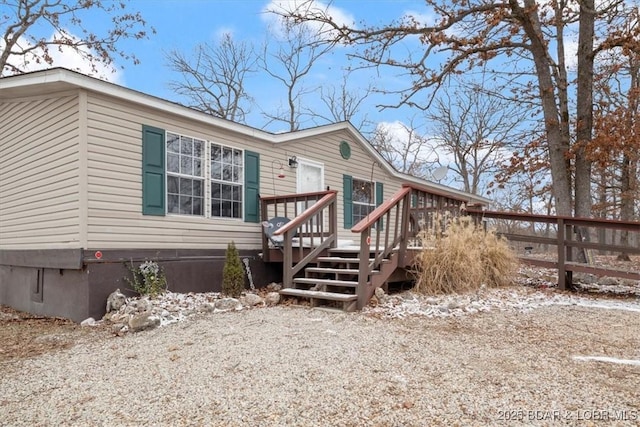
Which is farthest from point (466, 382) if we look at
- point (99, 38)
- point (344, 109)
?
point (344, 109)

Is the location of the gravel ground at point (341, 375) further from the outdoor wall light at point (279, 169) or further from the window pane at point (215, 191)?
the outdoor wall light at point (279, 169)

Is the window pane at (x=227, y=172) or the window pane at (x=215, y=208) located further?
the window pane at (x=227, y=172)

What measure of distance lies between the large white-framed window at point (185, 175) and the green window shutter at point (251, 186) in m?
0.81

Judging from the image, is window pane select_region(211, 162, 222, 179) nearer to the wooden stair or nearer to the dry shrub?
the wooden stair

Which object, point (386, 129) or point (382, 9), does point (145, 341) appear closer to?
point (382, 9)

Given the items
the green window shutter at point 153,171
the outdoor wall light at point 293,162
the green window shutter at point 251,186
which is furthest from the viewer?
the outdoor wall light at point 293,162

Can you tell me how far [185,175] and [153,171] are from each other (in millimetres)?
494

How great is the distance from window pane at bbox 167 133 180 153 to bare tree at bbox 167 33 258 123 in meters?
15.2

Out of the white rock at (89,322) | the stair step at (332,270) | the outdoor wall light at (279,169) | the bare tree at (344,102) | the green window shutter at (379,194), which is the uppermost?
the bare tree at (344,102)

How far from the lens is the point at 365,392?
2.50 m

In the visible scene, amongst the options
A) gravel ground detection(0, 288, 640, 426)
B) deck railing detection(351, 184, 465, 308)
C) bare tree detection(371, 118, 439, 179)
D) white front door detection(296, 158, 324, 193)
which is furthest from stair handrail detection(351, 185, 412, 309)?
bare tree detection(371, 118, 439, 179)

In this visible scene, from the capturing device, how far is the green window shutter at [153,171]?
5.57 m

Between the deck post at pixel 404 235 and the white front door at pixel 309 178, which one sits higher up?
the white front door at pixel 309 178

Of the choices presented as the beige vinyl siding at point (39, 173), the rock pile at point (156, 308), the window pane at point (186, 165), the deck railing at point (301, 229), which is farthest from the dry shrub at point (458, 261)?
the beige vinyl siding at point (39, 173)
